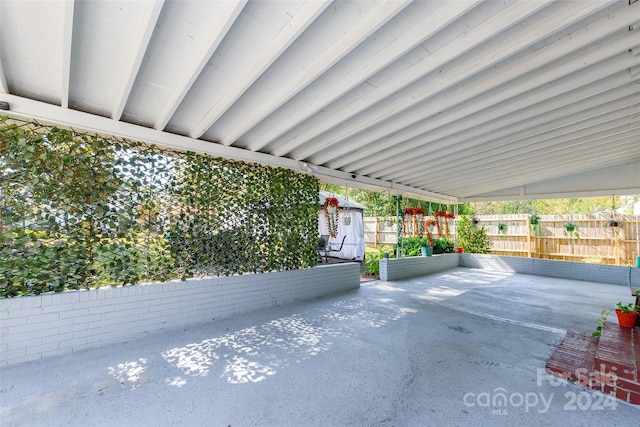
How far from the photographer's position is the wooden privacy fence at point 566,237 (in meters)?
7.56

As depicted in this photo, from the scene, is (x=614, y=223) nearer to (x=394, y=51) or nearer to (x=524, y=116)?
(x=524, y=116)

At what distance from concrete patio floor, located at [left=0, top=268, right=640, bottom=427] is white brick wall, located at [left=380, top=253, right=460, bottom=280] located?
2.83 metres

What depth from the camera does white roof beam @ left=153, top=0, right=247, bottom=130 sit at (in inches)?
72.3

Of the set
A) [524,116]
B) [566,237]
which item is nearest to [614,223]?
[566,237]

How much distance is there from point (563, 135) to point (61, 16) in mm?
6680

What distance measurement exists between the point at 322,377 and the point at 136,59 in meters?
3.16

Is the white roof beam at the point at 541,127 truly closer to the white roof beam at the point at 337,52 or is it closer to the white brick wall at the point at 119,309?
the white roof beam at the point at 337,52

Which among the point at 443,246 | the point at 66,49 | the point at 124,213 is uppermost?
the point at 66,49

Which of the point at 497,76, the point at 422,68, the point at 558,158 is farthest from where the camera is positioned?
the point at 558,158

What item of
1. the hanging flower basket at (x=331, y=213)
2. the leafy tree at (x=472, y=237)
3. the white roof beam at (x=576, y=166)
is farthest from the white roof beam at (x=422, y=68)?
the leafy tree at (x=472, y=237)

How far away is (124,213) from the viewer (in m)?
3.49

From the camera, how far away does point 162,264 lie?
148 inches

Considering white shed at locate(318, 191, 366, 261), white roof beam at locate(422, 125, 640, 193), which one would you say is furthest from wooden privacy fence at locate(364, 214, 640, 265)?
white roof beam at locate(422, 125, 640, 193)

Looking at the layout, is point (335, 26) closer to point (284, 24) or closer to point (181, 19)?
point (284, 24)
